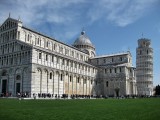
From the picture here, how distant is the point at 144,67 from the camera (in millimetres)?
89250

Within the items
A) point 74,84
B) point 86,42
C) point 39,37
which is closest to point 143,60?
point 86,42

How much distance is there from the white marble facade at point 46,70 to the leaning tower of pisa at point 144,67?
20307 mm

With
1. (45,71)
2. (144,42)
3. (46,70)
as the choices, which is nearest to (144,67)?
(144,42)

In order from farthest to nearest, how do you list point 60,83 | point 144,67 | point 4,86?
point 144,67 → point 60,83 → point 4,86

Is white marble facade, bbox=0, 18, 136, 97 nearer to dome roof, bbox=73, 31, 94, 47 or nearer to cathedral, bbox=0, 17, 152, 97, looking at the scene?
cathedral, bbox=0, 17, 152, 97

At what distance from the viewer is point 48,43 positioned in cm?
5691

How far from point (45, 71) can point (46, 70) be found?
0.32 meters

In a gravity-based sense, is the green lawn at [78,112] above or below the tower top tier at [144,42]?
below

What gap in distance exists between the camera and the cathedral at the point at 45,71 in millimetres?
44375

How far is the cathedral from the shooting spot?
44.4 m

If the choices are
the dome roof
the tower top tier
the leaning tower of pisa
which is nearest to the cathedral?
the dome roof

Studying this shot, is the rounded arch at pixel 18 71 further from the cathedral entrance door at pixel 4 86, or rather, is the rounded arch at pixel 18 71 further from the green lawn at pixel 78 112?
the green lawn at pixel 78 112

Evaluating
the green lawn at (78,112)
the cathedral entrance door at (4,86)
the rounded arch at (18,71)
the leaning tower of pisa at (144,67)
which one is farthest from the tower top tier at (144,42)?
the green lawn at (78,112)

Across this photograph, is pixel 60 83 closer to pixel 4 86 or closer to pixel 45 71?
pixel 45 71
